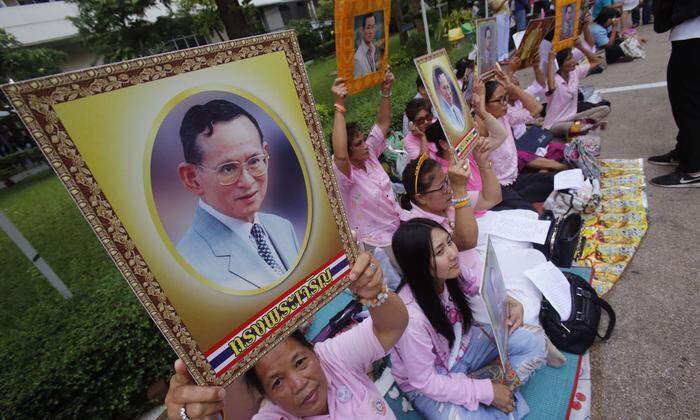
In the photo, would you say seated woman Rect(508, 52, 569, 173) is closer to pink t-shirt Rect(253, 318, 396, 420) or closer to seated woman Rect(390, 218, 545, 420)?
seated woman Rect(390, 218, 545, 420)

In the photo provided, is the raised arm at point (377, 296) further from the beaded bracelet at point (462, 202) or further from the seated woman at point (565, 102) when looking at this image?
the seated woman at point (565, 102)

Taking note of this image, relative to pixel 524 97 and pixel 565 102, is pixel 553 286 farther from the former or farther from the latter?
pixel 565 102

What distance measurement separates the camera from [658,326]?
91.7 inches

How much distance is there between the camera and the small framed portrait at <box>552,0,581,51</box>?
397 cm

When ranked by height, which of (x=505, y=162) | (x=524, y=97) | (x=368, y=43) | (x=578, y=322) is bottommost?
(x=578, y=322)

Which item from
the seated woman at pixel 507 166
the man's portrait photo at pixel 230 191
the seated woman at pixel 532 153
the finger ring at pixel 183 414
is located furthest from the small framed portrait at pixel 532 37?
the finger ring at pixel 183 414

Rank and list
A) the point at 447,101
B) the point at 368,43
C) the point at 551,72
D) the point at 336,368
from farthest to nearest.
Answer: the point at 551,72 < the point at 368,43 < the point at 447,101 < the point at 336,368

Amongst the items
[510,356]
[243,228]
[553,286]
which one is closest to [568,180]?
[553,286]

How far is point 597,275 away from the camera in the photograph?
9.37 ft

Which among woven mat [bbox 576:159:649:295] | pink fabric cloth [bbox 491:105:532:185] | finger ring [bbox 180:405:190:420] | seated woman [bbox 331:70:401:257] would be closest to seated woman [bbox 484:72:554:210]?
pink fabric cloth [bbox 491:105:532:185]

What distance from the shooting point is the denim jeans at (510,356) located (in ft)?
6.27

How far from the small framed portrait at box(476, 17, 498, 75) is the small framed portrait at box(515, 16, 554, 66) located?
45 centimetres

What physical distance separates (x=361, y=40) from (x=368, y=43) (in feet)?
0.35

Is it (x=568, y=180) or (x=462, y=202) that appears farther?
(x=568, y=180)
